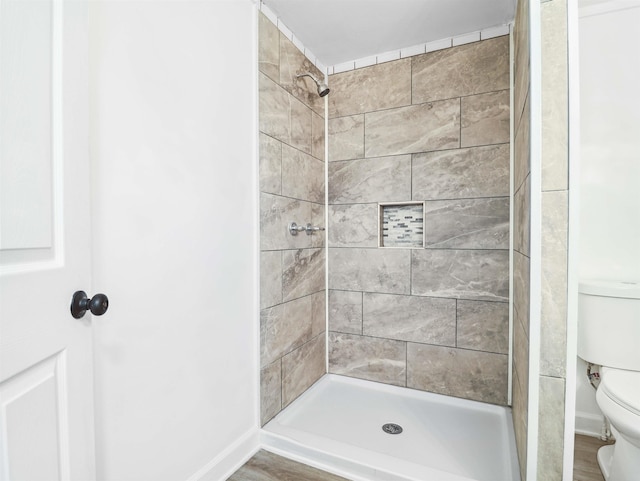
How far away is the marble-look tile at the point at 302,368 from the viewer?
77.7 inches

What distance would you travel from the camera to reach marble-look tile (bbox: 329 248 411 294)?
7.27 feet

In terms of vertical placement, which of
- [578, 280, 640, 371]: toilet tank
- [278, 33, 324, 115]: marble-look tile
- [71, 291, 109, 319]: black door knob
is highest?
[278, 33, 324, 115]: marble-look tile

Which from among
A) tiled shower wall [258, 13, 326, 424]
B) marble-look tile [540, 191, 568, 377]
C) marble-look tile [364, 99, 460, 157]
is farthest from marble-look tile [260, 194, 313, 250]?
marble-look tile [540, 191, 568, 377]

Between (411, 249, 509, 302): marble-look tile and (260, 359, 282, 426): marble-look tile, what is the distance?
0.97 meters

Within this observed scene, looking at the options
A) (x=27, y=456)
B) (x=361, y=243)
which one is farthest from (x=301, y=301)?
(x=27, y=456)

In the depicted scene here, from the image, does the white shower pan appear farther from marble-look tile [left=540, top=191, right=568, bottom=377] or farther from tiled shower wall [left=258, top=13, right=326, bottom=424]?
marble-look tile [left=540, top=191, right=568, bottom=377]

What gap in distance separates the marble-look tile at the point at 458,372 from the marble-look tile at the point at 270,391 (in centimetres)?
85

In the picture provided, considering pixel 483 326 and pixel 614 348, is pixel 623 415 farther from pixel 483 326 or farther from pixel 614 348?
pixel 483 326

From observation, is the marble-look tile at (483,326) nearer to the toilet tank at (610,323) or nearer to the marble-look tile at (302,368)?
the toilet tank at (610,323)

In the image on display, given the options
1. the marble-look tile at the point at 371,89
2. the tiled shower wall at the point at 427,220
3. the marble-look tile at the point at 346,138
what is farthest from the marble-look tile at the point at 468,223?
the marble-look tile at the point at 371,89

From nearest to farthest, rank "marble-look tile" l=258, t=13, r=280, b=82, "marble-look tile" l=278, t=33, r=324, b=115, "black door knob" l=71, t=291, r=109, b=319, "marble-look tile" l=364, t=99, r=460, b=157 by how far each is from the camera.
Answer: "black door knob" l=71, t=291, r=109, b=319 → "marble-look tile" l=258, t=13, r=280, b=82 → "marble-look tile" l=278, t=33, r=324, b=115 → "marble-look tile" l=364, t=99, r=460, b=157

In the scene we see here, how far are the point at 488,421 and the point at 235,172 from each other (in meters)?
1.88

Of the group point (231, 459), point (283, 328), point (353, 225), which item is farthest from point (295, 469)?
point (353, 225)

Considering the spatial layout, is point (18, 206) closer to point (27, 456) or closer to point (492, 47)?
point (27, 456)
